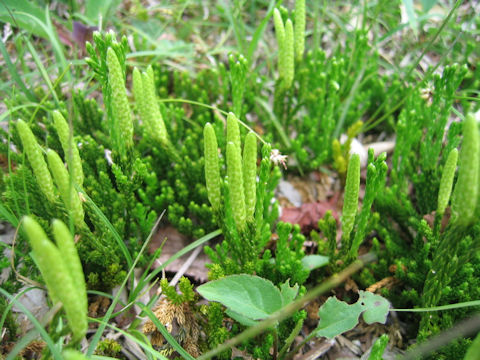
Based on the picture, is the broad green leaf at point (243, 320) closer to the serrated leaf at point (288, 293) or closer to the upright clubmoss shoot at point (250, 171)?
the serrated leaf at point (288, 293)

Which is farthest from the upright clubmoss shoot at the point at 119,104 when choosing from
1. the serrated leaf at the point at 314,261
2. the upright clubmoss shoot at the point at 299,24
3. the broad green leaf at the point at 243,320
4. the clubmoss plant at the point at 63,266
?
the upright clubmoss shoot at the point at 299,24

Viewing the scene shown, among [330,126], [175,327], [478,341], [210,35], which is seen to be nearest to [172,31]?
[210,35]

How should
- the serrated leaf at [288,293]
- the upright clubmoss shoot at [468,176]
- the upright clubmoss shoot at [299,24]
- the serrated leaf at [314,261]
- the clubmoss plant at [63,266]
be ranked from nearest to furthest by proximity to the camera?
1. the clubmoss plant at [63,266]
2. the upright clubmoss shoot at [468,176]
3. the serrated leaf at [288,293]
4. the serrated leaf at [314,261]
5. the upright clubmoss shoot at [299,24]

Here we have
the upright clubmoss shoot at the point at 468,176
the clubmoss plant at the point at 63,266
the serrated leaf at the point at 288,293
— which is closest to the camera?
the clubmoss plant at the point at 63,266

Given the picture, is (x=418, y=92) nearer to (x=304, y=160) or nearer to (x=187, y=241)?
(x=304, y=160)

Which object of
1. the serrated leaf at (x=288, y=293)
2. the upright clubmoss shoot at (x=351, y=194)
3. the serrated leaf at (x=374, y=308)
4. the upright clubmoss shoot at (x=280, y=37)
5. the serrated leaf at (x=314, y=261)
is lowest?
the serrated leaf at (x=314, y=261)

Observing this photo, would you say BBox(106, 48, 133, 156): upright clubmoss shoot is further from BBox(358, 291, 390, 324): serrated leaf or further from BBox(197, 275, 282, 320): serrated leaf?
BBox(358, 291, 390, 324): serrated leaf
